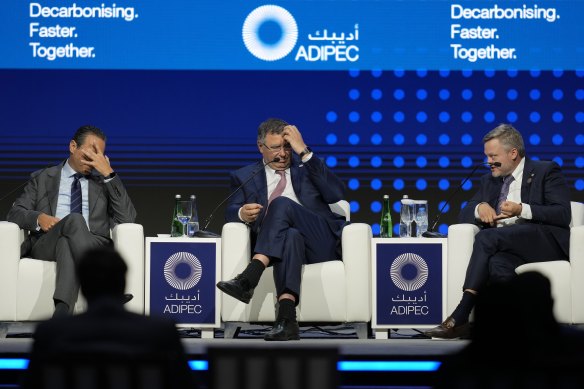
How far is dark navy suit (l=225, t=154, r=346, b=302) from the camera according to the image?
520 cm

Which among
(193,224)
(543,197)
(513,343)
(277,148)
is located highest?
(277,148)

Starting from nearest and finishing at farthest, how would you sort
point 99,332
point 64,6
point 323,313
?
point 99,332 → point 323,313 → point 64,6

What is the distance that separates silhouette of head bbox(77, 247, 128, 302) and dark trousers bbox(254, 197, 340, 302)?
2618 millimetres

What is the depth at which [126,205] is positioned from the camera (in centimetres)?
563

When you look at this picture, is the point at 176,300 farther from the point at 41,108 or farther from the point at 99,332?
the point at 99,332

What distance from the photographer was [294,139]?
5.62 meters

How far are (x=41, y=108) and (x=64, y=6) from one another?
668 mm

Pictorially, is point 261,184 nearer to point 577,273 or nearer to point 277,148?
point 277,148

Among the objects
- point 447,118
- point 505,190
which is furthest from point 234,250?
point 447,118

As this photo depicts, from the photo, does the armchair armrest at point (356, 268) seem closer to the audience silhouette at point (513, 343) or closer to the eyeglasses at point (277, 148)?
the eyeglasses at point (277, 148)

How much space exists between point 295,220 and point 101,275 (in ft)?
9.50

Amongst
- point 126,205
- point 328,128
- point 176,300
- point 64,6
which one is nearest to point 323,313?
point 176,300

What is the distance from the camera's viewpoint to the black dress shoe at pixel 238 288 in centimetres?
502

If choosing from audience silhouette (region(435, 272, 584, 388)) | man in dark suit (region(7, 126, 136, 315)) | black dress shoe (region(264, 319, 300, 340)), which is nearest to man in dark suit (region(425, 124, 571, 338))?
black dress shoe (region(264, 319, 300, 340))
